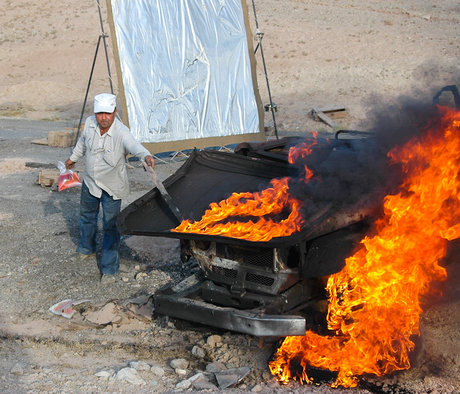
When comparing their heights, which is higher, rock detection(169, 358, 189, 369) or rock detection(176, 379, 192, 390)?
rock detection(176, 379, 192, 390)

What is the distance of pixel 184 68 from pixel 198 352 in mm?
7648

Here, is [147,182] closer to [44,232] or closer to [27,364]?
[44,232]

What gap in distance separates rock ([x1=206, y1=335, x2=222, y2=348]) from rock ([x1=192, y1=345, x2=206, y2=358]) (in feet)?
0.39

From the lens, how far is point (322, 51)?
26.2 meters

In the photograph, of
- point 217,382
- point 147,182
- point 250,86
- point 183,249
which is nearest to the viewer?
point 217,382

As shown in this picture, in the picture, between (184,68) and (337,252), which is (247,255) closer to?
(337,252)

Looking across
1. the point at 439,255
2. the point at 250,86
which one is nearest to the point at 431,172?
the point at 439,255

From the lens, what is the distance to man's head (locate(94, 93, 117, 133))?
5.99 m

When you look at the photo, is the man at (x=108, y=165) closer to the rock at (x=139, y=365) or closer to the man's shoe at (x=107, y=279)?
the man's shoe at (x=107, y=279)

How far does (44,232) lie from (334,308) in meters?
4.70

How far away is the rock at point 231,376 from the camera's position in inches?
175

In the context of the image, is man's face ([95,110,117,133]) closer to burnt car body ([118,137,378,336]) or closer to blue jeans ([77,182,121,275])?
blue jeans ([77,182,121,275])

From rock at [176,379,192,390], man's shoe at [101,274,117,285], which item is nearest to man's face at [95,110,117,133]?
man's shoe at [101,274,117,285]

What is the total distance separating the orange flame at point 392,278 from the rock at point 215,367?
0.40 metres
